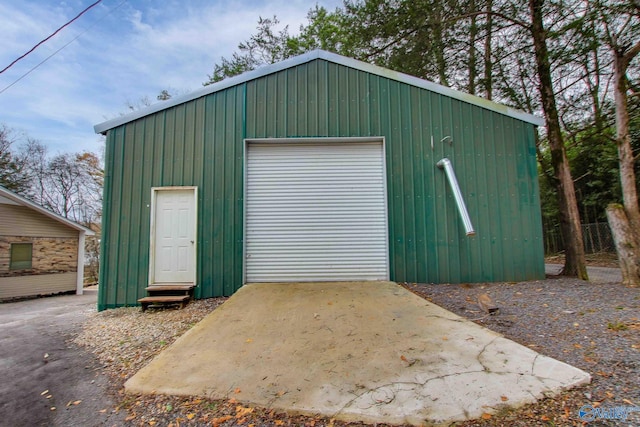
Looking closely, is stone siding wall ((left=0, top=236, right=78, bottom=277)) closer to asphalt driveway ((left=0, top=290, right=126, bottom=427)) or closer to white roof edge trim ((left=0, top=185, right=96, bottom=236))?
white roof edge trim ((left=0, top=185, right=96, bottom=236))

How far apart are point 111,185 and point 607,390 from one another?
7.31m

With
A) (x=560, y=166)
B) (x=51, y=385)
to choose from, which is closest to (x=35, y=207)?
(x=51, y=385)

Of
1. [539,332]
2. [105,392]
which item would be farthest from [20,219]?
[539,332]

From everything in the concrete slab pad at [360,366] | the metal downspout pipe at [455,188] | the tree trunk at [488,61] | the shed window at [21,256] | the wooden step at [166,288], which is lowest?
the concrete slab pad at [360,366]

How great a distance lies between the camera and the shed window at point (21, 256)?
1032 centimetres

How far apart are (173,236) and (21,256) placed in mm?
9845

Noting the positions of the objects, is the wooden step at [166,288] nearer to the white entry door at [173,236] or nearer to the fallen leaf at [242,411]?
the white entry door at [173,236]

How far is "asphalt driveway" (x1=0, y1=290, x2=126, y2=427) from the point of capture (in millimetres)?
2180

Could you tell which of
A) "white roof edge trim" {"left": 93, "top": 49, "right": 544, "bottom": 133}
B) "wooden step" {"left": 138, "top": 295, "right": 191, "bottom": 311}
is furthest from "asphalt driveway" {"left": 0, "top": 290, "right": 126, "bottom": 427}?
"white roof edge trim" {"left": 93, "top": 49, "right": 544, "bottom": 133}

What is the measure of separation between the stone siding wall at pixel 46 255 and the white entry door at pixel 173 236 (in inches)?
365

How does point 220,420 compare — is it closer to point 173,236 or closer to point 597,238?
point 173,236

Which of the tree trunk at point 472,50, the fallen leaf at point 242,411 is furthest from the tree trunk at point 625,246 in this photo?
the fallen leaf at point 242,411

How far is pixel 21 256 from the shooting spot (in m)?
10.5

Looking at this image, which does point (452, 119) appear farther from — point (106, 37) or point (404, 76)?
point (106, 37)
